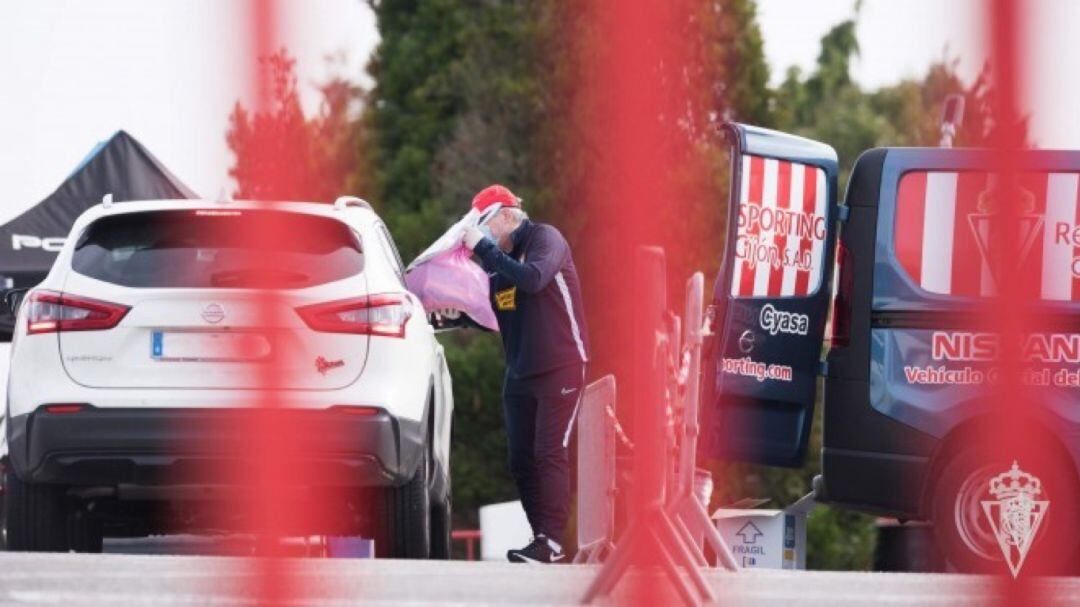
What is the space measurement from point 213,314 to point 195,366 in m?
0.19

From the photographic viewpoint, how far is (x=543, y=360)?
11195 mm

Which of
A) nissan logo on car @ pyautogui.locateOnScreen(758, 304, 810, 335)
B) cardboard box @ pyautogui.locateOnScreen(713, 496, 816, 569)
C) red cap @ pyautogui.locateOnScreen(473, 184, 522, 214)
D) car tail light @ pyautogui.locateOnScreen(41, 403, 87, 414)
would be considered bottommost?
cardboard box @ pyautogui.locateOnScreen(713, 496, 816, 569)

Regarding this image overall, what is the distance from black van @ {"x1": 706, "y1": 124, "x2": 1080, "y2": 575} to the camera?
11.0 metres

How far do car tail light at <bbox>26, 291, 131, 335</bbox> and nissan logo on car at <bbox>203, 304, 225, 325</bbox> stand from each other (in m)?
0.32

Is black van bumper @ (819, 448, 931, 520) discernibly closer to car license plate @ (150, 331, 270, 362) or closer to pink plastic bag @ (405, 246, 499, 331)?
pink plastic bag @ (405, 246, 499, 331)

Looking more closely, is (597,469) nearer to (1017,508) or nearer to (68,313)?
(1017,508)

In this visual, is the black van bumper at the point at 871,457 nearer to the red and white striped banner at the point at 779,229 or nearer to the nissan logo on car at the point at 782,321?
the nissan logo on car at the point at 782,321

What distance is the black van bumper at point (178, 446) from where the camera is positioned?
31.5 feet

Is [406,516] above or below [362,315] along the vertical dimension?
below

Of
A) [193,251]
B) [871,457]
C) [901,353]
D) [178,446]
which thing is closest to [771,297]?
[901,353]

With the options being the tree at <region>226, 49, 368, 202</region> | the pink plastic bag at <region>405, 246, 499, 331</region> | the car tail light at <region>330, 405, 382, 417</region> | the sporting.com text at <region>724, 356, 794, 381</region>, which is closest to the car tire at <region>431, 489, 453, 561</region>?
the pink plastic bag at <region>405, 246, 499, 331</region>

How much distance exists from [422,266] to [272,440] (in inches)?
309

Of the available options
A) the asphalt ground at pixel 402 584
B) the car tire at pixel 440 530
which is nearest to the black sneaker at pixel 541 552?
the car tire at pixel 440 530

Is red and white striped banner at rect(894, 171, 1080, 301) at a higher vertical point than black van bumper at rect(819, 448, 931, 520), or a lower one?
higher
